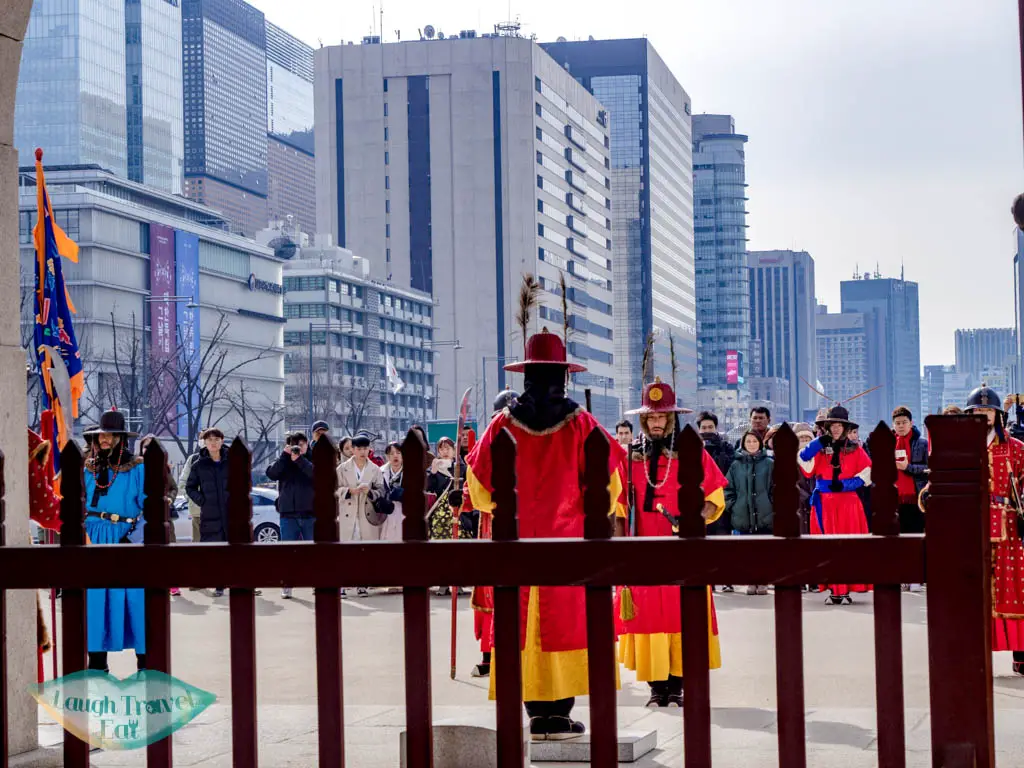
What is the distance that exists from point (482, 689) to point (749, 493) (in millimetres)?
7044

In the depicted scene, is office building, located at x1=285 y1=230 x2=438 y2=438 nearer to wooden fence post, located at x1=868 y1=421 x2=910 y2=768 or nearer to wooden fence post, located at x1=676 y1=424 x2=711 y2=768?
wooden fence post, located at x1=676 y1=424 x2=711 y2=768

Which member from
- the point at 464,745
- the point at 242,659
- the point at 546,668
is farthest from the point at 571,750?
the point at 242,659

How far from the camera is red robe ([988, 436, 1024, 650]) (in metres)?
9.06

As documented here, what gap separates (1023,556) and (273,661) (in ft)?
16.3

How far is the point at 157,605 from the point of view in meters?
3.10

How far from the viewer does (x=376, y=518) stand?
1673 centimetres

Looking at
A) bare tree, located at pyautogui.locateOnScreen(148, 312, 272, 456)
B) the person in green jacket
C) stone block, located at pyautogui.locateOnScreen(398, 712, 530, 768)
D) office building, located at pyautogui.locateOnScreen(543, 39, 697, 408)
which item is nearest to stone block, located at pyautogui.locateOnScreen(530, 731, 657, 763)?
stone block, located at pyautogui.locateOnScreen(398, 712, 530, 768)

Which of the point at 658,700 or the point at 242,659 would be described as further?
the point at 658,700

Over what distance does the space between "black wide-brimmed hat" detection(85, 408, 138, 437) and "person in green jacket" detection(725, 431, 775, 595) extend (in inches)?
291

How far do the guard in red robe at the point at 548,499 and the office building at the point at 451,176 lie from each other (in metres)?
105

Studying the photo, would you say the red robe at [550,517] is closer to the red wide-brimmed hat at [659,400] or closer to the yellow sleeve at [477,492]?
the yellow sleeve at [477,492]

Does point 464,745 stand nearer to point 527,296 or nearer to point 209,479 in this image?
point 527,296

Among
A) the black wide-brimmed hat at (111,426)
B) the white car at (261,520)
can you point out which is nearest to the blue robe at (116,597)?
the black wide-brimmed hat at (111,426)

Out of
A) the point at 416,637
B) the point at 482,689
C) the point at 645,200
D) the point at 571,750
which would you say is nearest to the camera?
the point at 416,637
